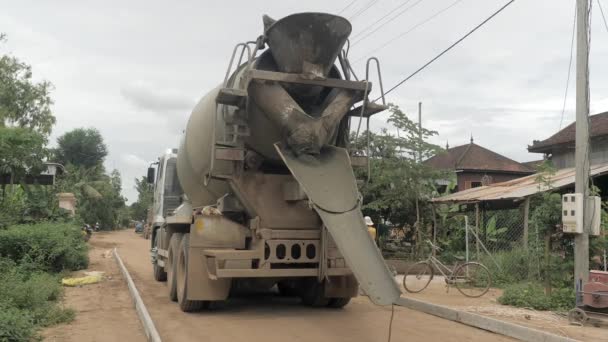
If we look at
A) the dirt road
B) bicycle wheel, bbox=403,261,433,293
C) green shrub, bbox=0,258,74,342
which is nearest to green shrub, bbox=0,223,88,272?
green shrub, bbox=0,258,74,342

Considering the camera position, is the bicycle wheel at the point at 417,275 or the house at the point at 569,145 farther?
the house at the point at 569,145

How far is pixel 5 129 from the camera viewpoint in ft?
47.2

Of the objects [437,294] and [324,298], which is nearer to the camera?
[324,298]

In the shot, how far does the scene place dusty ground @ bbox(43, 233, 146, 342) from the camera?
6.84 meters

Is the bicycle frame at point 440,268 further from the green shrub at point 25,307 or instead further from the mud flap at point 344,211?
the green shrub at point 25,307

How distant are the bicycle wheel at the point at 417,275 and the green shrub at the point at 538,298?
1.97 m

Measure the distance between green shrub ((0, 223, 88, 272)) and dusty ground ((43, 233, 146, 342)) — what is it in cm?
172

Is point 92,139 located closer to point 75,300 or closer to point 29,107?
point 29,107

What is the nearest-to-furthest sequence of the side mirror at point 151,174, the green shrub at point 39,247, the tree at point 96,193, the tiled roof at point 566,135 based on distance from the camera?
1. the green shrub at point 39,247
2. the side mirror at point 151,174
3. the tiled roof at point 566,135
4. the tree at point 96,193

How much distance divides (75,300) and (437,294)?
23.5ft

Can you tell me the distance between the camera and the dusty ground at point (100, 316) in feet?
22.5

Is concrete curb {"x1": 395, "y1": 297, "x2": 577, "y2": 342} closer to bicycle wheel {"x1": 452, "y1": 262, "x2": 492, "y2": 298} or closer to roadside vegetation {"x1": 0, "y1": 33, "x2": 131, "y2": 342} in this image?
bicycle wheel {"x1": 452, "y1": 262, "x2": 492, "y2": 298}

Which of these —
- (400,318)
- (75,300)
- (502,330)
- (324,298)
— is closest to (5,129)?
(75,300)

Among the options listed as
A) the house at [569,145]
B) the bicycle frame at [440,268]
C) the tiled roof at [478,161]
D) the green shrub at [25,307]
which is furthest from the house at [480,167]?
the green shrub at [25,307]
